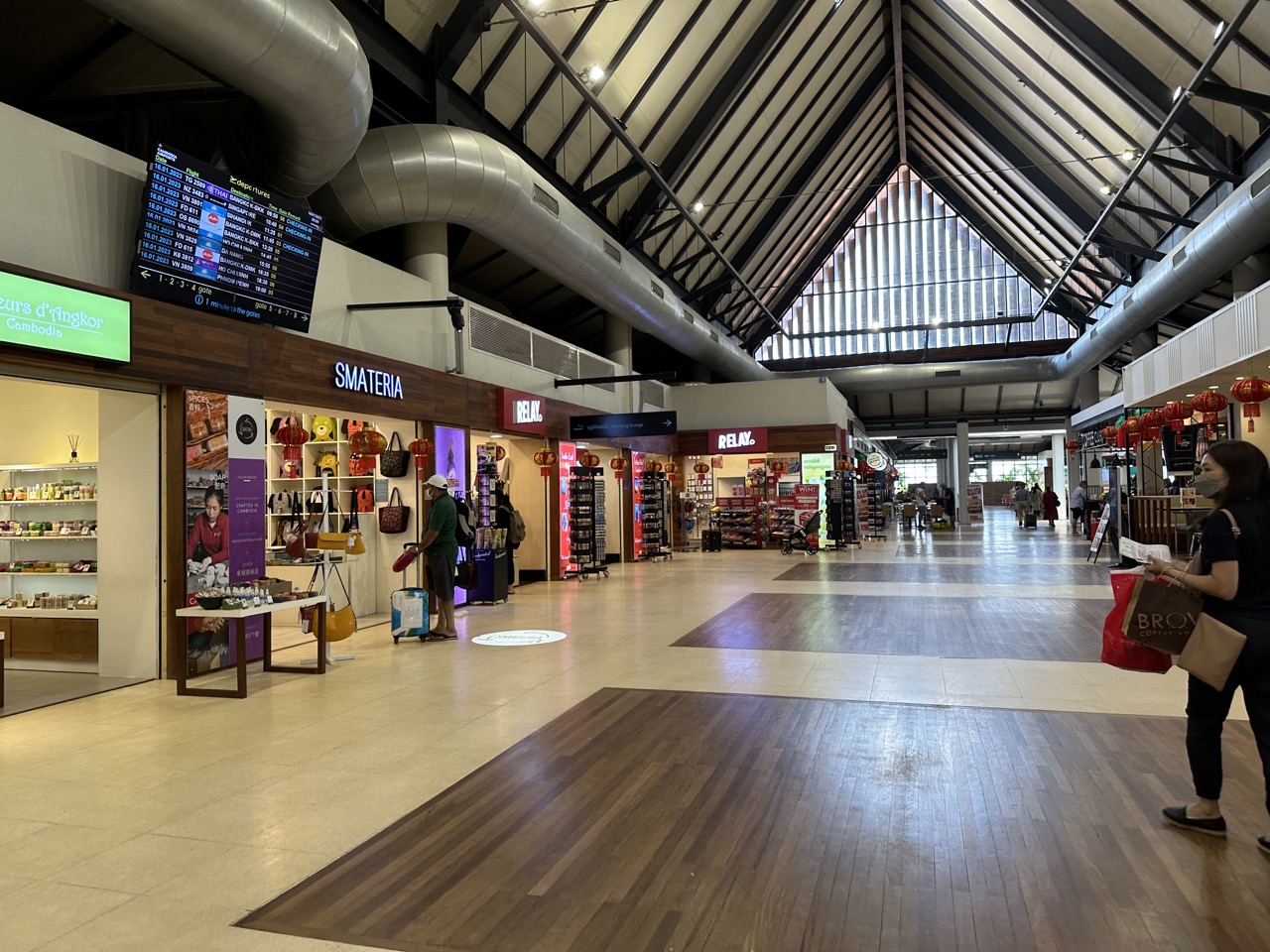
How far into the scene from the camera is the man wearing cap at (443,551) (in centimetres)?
786

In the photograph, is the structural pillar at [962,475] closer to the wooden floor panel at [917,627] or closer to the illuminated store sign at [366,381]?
the wooden floor panel at [917,627]

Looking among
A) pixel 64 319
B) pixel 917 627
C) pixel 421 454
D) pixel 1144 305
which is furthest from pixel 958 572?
pixel 64 319

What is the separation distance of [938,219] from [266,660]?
25.6 meters

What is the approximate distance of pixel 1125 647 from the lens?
318cm

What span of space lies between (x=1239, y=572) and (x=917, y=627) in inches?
206

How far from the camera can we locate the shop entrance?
638 centimetres

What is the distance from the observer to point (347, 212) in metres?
9.02

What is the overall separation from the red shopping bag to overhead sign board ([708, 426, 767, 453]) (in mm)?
16649

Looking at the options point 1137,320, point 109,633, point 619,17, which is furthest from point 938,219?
point 109,633

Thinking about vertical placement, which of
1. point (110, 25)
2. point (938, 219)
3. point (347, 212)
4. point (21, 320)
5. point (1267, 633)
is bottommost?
point (1267, 633)

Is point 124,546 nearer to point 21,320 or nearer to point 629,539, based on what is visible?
point 21,320

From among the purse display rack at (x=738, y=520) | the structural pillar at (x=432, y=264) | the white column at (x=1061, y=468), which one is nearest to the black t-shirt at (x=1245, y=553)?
the structural pillar at (x=432, y=264)

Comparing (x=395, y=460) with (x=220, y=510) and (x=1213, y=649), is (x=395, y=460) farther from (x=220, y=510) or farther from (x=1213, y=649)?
(x=1213, y=649)

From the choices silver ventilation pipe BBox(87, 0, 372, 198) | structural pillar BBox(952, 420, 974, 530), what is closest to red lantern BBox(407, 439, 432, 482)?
silver ventilation pipe BBox(87, 0, 372, 198)
